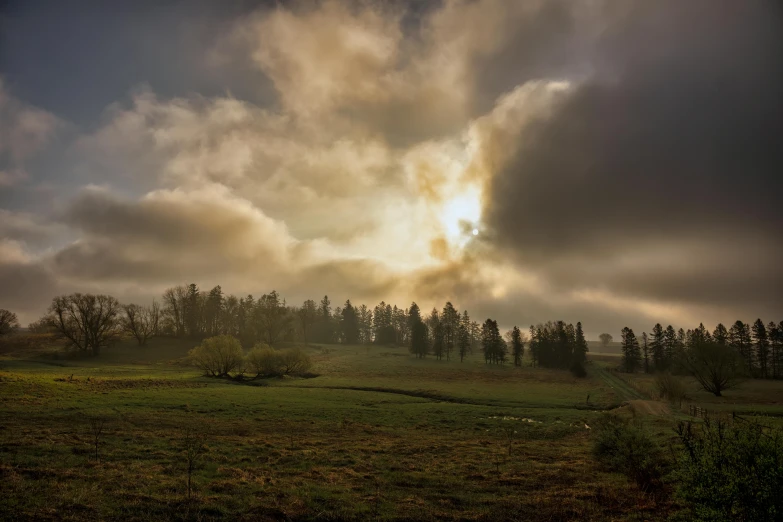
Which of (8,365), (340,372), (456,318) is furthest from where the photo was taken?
(456,318)

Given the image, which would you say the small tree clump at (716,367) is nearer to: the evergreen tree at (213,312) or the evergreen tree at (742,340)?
the evergreen tree at (742,340)

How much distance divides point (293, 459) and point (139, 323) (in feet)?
413

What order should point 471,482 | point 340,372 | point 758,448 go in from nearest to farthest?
point 758,448 < point 471,482 < point 340,372

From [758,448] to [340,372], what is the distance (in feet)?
265

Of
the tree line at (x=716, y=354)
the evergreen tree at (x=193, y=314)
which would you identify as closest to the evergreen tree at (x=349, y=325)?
the evergreen tree at (x=193, y=314)

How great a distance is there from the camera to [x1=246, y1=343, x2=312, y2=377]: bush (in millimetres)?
77062

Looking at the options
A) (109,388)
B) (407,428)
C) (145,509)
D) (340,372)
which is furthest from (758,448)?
(340,372)

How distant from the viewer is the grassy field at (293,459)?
51.6 feet

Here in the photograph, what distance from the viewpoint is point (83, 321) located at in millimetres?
105625

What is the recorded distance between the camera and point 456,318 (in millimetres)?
166500

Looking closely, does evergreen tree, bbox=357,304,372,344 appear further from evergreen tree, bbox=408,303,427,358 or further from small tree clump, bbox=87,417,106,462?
small tree clump, bbox=87,417,106,462

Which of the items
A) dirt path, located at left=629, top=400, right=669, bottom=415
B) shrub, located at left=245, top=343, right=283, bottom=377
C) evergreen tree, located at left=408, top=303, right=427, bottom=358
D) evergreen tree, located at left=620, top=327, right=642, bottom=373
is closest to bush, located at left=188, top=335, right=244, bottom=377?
shrub, located at left=245, top=343, right=283, bottom=377

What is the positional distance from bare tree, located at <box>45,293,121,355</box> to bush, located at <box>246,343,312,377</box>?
58631mm

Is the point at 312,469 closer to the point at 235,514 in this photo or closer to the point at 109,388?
the point at 235,514
